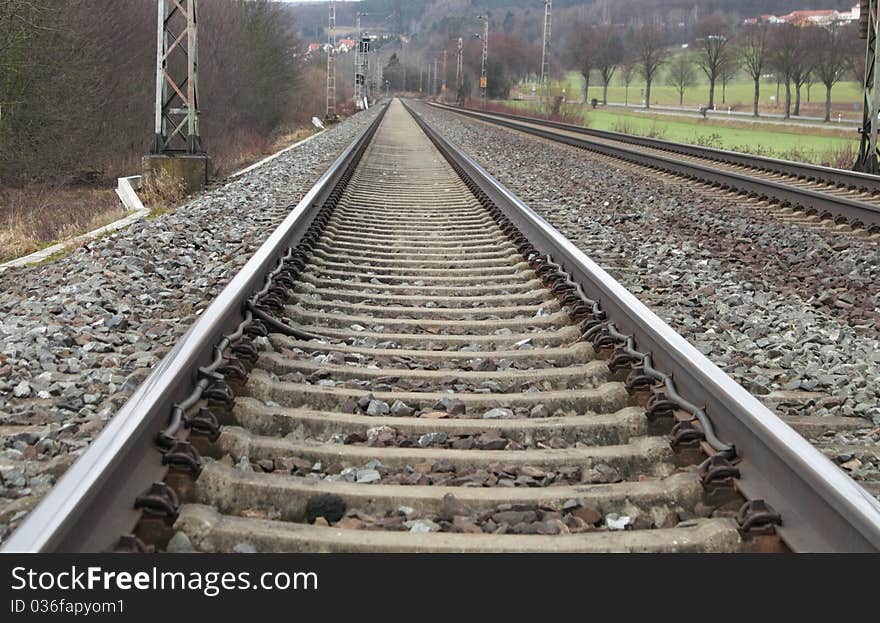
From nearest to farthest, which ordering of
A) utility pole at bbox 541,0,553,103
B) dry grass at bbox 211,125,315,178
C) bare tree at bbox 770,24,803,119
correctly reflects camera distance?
dry grass at bbox 211,125,315,178 < utility pole at bbox 541,0,553,103 < bare tree at bbox 770,24,803,119

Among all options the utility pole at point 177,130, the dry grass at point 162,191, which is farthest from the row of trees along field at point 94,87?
the dry grass at point 162,191

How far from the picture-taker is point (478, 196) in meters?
10.5

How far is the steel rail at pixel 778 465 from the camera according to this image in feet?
7.47

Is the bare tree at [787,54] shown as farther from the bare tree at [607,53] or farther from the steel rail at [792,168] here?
the steel rail at [792,168]

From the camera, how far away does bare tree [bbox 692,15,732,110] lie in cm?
10051

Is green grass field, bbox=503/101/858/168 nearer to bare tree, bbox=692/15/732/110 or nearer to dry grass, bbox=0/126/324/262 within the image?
dry grass, bbox=0/126/324/262

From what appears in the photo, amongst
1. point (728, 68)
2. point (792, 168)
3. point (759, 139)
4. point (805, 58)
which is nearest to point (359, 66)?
point (805, 58)

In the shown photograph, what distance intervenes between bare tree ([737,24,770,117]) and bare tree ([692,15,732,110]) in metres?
1.71

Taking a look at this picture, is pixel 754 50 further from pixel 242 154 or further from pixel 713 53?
pixel 242 154

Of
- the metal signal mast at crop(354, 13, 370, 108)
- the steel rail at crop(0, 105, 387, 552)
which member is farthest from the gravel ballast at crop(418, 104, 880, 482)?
the metal signal mast at crop(354, 13, 370, 108)

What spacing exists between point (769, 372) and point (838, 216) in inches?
233

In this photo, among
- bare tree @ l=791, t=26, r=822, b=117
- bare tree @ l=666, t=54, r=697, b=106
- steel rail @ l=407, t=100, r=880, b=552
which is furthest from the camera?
bare tree @ l=666, t=54, r=697, b=106

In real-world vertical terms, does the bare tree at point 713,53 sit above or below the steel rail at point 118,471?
above
